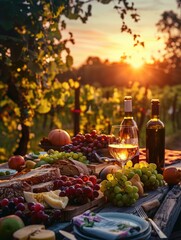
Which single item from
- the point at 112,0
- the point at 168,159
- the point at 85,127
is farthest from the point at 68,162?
the point at 85,127

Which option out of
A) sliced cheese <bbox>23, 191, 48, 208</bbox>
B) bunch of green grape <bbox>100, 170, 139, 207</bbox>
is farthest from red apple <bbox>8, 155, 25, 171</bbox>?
sliced cheese <bbox>23, 191, 48, 208</bbox>

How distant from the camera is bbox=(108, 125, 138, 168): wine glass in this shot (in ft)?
11.1

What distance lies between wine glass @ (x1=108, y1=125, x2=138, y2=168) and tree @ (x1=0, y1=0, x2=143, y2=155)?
5.12ft

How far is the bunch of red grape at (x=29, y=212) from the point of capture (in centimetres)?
236

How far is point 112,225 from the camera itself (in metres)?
2.26

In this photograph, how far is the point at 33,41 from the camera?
18.8 ft

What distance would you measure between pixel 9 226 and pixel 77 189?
0.58 m

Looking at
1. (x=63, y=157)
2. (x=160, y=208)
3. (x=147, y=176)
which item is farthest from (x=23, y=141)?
(x=160, y=208)

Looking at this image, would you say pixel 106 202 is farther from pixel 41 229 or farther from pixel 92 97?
pixel 92 97

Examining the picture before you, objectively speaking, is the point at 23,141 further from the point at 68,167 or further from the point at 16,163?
the point at 68,167

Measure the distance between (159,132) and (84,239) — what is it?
1661 millimetres

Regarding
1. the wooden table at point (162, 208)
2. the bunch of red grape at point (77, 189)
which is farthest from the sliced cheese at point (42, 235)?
the bunch of red grape at point (77, 189)

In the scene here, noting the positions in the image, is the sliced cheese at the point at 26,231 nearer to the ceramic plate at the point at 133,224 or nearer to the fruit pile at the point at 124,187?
the ceramic plate at the point at 133,224

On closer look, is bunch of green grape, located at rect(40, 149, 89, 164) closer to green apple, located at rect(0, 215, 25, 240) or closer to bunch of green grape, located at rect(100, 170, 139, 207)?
bunch of green grape, located at rect(100, 170, 139, 207)
